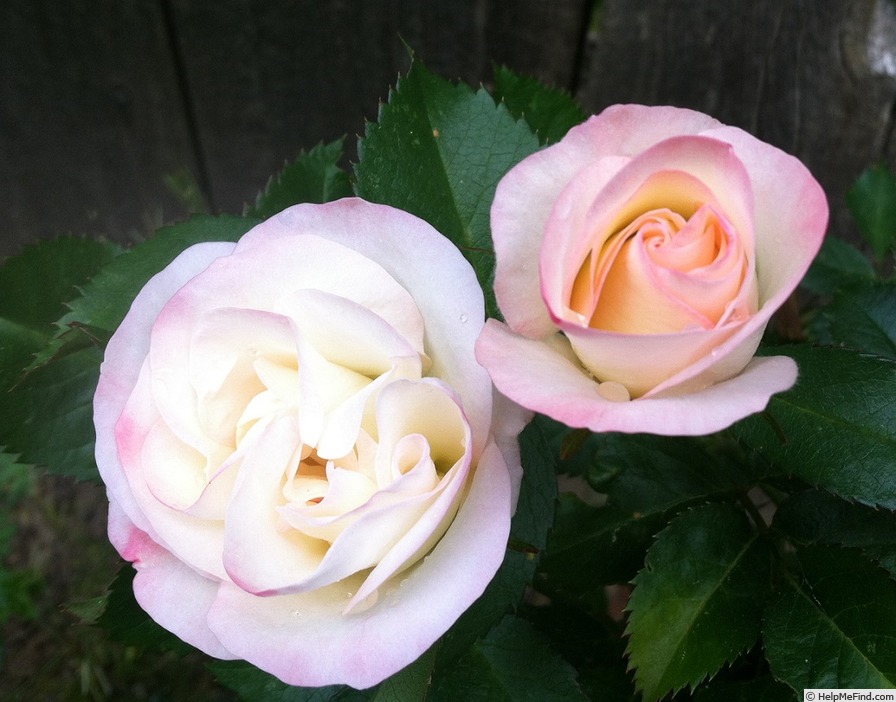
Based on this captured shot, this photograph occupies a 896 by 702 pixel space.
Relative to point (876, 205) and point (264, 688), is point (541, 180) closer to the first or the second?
point (264, 688)

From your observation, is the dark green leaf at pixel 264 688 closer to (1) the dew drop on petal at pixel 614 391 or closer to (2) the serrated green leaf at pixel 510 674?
(2) the serrated green leaf at pixel 510 674

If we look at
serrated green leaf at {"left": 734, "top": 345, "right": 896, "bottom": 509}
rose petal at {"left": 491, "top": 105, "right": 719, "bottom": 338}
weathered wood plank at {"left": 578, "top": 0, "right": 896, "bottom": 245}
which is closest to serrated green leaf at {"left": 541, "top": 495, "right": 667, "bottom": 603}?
serrated green leaf at {"left": 734, "top": 345, "right": 896, "bottom": 509}

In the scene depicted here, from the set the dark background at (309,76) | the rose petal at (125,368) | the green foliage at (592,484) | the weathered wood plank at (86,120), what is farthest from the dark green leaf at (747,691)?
the weathered wood plank at (86,120)

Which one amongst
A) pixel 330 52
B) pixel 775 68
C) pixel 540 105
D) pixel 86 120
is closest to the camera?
pixel 540 105

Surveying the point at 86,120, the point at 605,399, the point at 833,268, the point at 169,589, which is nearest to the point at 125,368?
A: the point at 169,589

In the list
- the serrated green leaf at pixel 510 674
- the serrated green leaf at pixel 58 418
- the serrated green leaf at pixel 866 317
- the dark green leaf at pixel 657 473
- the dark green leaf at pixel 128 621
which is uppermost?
the serrated green leaf at pixel 58 418

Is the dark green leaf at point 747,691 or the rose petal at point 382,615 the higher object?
the rose petal at point 382,615
